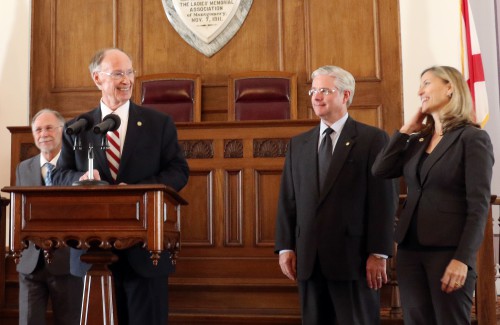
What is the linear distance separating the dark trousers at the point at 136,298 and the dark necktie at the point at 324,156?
0.82 meters

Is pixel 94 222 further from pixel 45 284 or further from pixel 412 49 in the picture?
pixel 412 49

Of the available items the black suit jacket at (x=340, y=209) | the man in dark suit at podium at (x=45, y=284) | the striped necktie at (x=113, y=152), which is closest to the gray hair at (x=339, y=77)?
the black suit jacket at (x=340, y=209)

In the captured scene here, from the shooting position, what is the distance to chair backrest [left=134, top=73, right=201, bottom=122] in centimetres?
607

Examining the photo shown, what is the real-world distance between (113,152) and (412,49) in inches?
169

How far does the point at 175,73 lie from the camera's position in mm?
6223

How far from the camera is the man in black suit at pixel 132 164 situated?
2.44 m

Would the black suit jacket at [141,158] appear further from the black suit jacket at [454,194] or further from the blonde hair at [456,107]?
the blonde hair at [456,107]

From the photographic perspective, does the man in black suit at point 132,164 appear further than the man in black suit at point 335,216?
No

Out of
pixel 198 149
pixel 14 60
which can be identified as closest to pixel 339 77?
pixel 198 149

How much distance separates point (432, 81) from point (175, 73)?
3.76 metres

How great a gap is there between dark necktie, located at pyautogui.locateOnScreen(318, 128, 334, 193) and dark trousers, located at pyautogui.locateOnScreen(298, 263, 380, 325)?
1.20 feet

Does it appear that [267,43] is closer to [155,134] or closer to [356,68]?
[356,68]

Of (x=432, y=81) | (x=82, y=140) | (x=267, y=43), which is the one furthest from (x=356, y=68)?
(x=82, y=140)

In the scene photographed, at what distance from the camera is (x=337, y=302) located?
107 inches
